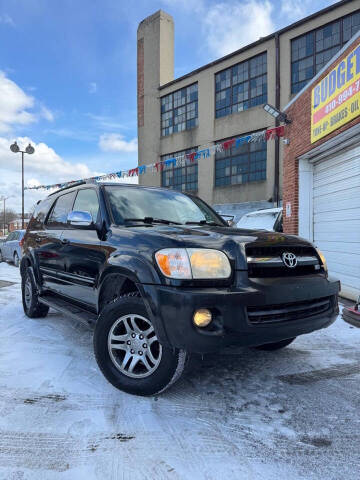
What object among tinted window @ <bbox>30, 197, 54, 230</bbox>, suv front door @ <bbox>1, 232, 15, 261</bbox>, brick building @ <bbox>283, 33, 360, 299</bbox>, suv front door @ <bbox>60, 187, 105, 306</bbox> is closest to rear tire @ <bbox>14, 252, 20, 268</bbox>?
suv front door @ <bbox>1, 232, 15, 261</bbox>

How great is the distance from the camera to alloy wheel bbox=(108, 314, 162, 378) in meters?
2.64

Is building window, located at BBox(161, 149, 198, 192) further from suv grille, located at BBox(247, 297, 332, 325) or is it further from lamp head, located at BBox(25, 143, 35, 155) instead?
suv grille, located at BBox(247, 297, 332, 325)

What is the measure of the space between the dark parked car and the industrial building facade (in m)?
11.8

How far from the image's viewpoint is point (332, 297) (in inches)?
118

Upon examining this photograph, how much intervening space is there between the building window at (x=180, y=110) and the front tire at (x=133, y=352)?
68.4ft

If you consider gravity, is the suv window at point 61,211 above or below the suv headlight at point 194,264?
above

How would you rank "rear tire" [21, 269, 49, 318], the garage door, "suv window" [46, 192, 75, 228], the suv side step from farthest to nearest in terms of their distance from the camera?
the garage door < "rear tire" [21, 269, 49, 318] < "suv window" [46, 192, 75, 228] < the suv side step

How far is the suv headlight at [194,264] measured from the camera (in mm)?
2400

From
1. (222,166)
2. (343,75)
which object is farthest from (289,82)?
(343,75)

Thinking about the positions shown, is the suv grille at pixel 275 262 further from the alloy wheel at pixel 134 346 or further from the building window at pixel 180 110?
the building window at pixel 180 110

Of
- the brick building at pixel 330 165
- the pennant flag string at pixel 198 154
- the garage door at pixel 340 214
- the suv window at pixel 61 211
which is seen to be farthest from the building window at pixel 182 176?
the suv window at pixel 61 211

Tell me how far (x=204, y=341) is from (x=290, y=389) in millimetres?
1055

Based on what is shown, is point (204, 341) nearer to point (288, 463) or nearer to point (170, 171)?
point (288, 463)

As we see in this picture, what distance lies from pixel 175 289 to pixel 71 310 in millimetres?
1719
